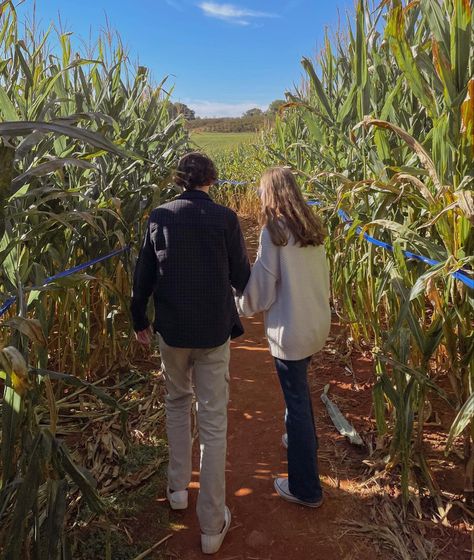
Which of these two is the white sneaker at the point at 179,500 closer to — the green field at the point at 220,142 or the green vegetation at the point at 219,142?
the green vegetation at the point at 219,142

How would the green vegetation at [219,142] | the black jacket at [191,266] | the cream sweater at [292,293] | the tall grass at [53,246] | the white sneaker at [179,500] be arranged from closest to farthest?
1. the tall grass at [53,246]
2. the black jacket at [191,266]
3. the cream sweater at [292,293]
4. the white sneaker at [179,500]
5. the green vegetation at [219,142]

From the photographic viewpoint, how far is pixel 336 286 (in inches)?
133

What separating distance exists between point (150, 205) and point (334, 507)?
197 centimetres

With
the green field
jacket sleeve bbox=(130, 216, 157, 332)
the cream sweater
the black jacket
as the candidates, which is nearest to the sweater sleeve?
the cream sweater

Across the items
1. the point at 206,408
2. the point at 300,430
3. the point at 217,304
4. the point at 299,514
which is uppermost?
the point at 217,304

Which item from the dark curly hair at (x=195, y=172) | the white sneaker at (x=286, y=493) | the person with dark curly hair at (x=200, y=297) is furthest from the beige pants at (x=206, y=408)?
the dark curly hair at (x=195, y=172)

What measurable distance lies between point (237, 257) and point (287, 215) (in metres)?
0.25

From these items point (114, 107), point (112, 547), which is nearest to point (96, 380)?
point (112, 547)

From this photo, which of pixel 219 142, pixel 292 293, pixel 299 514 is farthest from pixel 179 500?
pixel 219 142

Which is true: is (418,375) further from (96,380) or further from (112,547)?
(96,380)

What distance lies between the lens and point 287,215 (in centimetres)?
175

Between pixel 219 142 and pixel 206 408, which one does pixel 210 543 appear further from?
pixel 219 142

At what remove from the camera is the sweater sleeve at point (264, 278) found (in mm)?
1777

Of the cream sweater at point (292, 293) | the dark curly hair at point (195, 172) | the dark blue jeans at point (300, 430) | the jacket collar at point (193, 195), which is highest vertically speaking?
the dark curly hair at point (195, 172)
